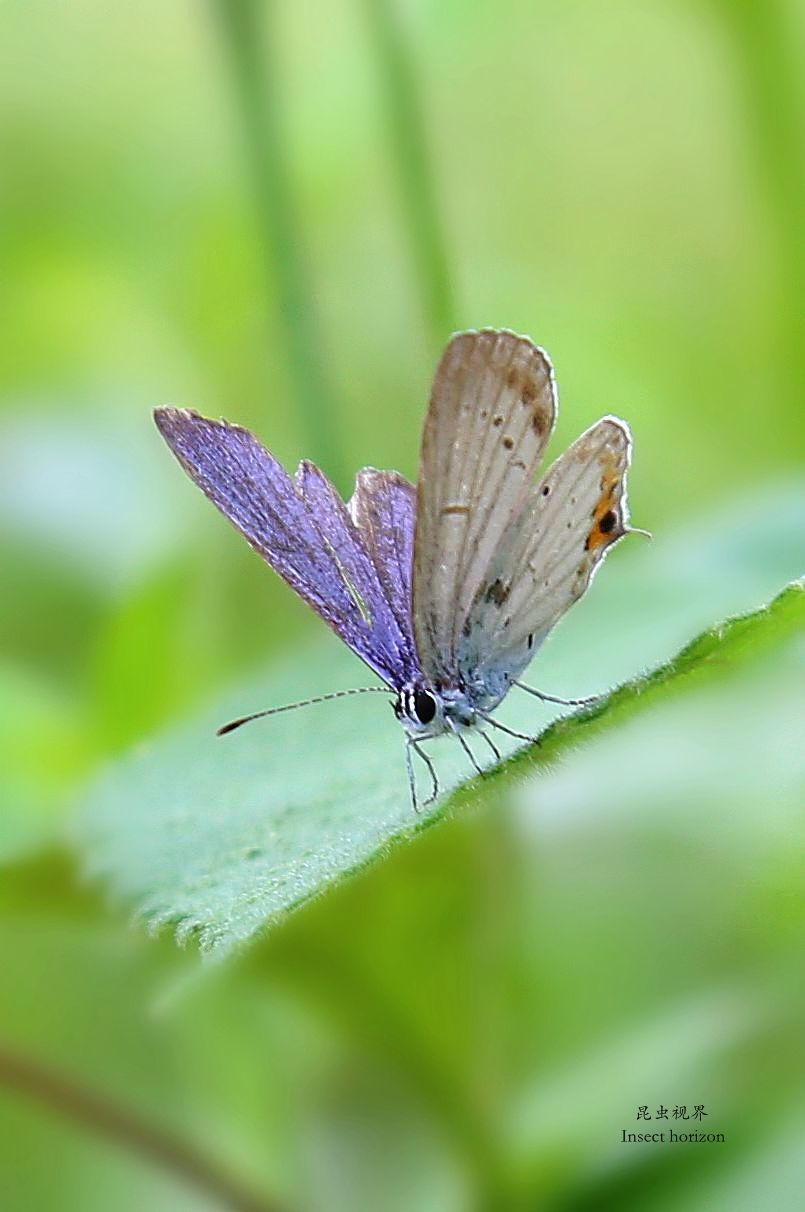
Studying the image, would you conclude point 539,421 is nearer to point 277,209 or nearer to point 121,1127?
point 277,209

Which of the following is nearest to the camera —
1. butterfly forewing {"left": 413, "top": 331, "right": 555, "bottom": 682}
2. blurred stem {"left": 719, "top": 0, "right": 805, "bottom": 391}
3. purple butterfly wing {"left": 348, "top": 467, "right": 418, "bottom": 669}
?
butterfly forewing {"left": 413, "top": 331, "right": 555, "bottom": 682}

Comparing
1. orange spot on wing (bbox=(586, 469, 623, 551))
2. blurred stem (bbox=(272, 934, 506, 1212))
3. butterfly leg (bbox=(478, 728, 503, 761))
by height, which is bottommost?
blurred stem (bbox=(272, 934, 506, 1212))

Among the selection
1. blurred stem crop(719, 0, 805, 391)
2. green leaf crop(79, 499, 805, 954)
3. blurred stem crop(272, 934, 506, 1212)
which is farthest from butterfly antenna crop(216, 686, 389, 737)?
blurred stem crop(719, 0, 805, 391)

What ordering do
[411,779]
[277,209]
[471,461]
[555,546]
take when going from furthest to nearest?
[277,209]
[555,546]
[471,461]
[411,779]

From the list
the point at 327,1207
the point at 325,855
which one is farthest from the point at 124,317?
the point at 325,855

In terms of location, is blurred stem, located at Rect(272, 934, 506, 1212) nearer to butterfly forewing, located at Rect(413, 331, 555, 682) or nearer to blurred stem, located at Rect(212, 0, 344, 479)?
butterfly forewing, located at Rect(413, 331, 555, 682)

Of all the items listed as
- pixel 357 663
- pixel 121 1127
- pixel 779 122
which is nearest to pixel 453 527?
pixel 357 663

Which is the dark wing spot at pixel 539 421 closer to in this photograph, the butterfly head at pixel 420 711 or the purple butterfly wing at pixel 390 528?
the purple butterfly wing at pixel 390 528

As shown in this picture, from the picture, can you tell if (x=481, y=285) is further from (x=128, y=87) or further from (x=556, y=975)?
(x=556, y=975)
